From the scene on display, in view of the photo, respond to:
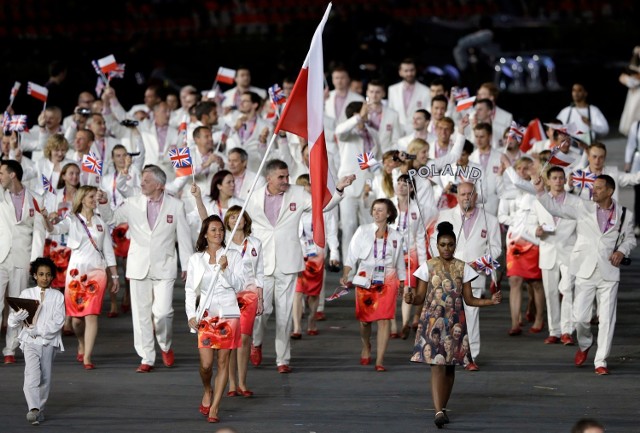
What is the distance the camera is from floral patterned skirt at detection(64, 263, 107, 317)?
14812 millimetres

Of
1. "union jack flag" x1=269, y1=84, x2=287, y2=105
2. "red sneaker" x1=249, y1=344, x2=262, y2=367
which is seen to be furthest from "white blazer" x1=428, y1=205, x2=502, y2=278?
"union jack flag" x1=269, y1=84, x2=287, y2=105

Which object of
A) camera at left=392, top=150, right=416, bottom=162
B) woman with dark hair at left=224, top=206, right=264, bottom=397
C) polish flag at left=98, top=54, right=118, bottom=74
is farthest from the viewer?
polish flag at left=98, top=54, right=118, bottom=74

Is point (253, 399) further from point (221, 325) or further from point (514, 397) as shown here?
point (514, 397)

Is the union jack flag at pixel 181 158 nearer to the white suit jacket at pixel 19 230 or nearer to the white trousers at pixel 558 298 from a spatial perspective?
the white suit jacket at pixel 19 230

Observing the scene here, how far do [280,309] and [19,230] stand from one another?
2737 millimetres

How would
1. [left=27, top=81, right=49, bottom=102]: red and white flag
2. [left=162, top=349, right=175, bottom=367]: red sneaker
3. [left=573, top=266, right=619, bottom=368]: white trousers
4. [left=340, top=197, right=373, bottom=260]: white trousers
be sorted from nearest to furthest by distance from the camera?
1. [left=573, top=266, right=619, bottom=368]: white trousers
2. [left=162, top=349, right=175, bottom=367]: red sneaker
3. [left=340, top=197, right=373, bottom=260]: white trousers
4. [left=27, top=81, right=49, bottom=102]: red and white flag

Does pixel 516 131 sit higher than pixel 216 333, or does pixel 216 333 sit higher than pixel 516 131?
pixel 516 131

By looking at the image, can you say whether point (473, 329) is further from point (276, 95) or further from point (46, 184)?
point (276, 95)

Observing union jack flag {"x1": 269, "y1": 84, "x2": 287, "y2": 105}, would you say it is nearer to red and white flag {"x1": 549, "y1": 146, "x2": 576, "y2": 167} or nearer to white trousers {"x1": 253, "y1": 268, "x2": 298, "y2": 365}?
red and white flag {"x1": 549, "y1": 146, "x2": 576, "y2": 167}

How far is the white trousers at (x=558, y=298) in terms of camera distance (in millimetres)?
15734

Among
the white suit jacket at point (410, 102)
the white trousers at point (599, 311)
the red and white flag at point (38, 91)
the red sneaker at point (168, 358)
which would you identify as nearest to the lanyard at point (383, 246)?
the white trousers at point (599, 311)

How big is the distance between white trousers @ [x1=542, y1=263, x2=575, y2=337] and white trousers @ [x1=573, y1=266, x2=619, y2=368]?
93 cm

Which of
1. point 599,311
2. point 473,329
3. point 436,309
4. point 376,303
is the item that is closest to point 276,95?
point 376,303

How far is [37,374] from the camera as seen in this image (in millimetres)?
12969
